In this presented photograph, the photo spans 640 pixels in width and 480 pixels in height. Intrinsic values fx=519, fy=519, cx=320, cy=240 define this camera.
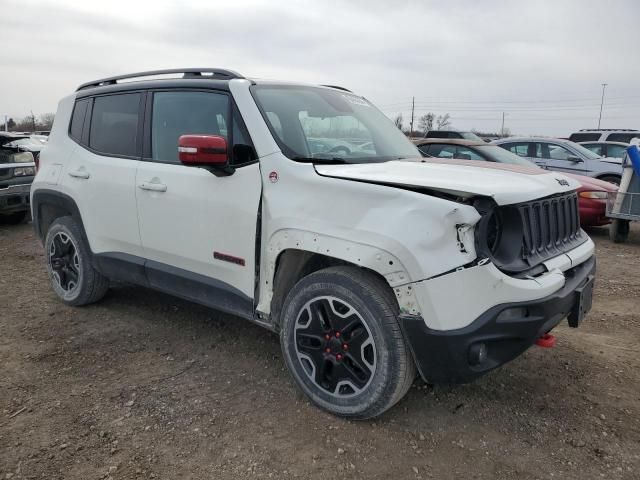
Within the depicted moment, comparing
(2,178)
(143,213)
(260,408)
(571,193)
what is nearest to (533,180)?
(571,193)

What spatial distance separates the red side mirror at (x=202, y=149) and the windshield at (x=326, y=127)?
1.18 ft

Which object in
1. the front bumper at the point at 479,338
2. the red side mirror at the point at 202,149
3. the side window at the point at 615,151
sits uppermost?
the red side mirror at the point at 202,149

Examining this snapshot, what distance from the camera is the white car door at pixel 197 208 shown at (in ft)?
10.3

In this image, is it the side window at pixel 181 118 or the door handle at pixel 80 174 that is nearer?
the side window at pixel 181 118

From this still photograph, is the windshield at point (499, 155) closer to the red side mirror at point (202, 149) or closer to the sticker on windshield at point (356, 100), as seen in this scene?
the sticker on windshield at point (356, 100)

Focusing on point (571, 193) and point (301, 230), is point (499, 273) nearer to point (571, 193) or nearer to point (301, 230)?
point (301, 230)

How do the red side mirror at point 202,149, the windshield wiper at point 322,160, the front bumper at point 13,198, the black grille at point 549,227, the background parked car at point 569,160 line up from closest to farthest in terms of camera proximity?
the black grille at point 549,227 < the red side mirror at point 202,149 < the windshield wiper at point 322,160 < the front bumper at point 13,198 < the background parked car at point 569,160

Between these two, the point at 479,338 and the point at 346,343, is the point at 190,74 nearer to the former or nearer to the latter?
the point at 346,343

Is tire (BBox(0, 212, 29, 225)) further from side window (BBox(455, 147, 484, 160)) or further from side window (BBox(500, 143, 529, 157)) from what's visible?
side window (BBox(500, 143, 529, 157))

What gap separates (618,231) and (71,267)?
7574 millimetres

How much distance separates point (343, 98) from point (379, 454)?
2517mm

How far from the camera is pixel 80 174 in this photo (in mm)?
4180

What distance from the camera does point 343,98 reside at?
3920 mm

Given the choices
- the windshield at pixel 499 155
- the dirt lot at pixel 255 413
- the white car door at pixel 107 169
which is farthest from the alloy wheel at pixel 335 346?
the windshield at pixel 499 155
